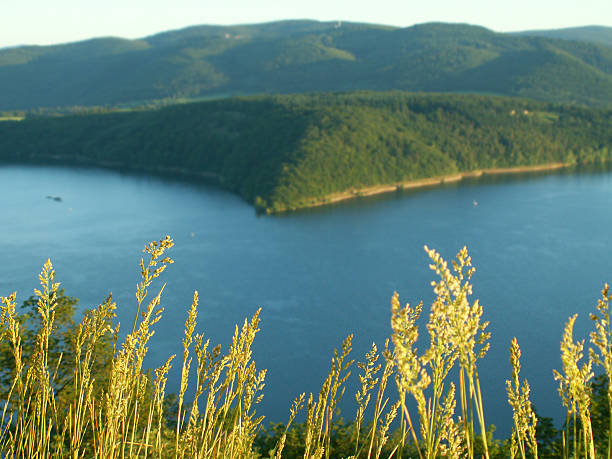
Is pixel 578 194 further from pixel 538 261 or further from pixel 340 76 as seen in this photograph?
pixel 340 76

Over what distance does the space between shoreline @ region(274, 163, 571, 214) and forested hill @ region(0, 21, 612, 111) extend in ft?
141

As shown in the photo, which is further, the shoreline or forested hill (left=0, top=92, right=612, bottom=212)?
forested hill (left=0, top=92, right=612, bottom=212)

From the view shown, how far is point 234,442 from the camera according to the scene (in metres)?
2.93

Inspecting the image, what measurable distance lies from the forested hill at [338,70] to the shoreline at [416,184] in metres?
42.9

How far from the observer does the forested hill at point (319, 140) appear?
7119 cm

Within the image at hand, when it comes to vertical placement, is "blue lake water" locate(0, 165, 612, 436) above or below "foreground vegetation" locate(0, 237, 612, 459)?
below

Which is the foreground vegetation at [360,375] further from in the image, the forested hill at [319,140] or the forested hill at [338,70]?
the forested hill at [338,70]

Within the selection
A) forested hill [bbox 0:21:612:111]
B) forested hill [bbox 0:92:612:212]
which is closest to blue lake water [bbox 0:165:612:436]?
forested hill [bbox 0:92:612:212]

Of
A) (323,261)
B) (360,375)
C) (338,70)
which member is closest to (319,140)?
(323,261)

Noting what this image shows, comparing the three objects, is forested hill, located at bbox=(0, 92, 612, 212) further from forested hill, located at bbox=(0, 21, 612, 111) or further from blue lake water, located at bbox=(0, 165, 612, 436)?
forested hill, located at bbox=(0, 21, 612, 111)

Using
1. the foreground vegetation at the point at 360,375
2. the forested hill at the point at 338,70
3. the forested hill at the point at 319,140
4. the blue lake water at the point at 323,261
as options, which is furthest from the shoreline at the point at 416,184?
the foreground vegetation at the point at 360,375

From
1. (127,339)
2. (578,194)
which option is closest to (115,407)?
(127,339)

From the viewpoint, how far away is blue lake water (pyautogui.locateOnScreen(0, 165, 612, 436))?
29.0m

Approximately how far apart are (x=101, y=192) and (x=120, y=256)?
94.6 ft
